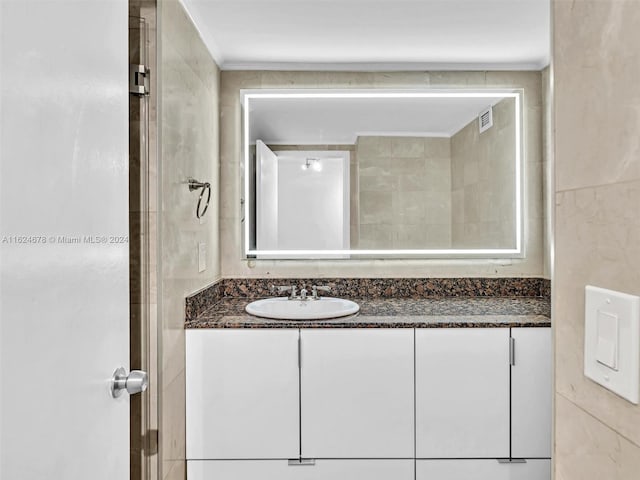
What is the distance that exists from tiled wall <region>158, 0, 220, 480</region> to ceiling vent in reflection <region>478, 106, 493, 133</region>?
150 cm

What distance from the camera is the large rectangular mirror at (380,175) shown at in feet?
8.74

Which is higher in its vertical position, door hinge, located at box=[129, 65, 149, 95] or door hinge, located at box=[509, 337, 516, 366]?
door hinge, located at box=[129, 65, 149, 95]

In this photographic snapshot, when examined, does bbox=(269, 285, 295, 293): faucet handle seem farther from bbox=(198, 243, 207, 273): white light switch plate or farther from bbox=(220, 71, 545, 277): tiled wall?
bbox=(198, 243, 207, 273): white light switch plate

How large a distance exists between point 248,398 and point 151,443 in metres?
0.49

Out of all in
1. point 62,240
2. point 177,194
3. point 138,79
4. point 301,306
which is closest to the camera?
point 62,240

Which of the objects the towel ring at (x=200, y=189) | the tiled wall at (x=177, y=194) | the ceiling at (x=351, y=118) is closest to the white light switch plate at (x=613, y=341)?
the tiled wall at (x=177, y=194)

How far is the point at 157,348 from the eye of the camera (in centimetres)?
163

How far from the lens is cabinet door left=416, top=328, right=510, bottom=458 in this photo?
2004 mm

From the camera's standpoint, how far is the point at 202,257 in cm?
221

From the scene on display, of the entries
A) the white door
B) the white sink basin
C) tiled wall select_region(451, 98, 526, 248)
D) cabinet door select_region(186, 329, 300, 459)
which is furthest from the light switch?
tiled wall select_region(451, 98, 526, 248)

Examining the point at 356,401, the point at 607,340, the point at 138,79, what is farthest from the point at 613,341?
the point at 356,401

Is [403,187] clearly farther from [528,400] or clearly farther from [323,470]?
[323,470]

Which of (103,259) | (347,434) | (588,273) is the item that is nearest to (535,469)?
(347,434)

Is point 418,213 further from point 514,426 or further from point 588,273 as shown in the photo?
point 588,273
